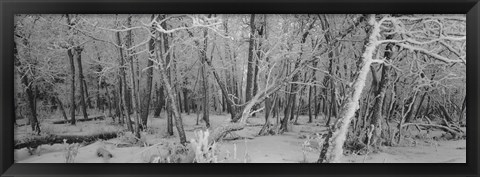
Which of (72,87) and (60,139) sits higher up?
(72,87)

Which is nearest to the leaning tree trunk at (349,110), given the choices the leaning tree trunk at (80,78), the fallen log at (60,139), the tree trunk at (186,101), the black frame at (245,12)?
the black frame at (245,12)

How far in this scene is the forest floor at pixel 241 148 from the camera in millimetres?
2900

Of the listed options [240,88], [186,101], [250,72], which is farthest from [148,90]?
[250,72]

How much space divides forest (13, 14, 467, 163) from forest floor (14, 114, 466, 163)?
0.03 ft

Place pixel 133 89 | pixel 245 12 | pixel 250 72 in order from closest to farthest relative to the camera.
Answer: pixel 245 12 < pixel 133 89 < pixel 250 72

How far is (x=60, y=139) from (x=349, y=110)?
2.72 meters

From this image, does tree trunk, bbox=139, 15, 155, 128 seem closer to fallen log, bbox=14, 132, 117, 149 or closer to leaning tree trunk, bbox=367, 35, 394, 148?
fallen log, bbox=14, 132, 117, 149

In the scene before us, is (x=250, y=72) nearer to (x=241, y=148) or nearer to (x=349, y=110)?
(x=241, y=148)

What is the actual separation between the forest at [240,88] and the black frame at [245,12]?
0.24ft

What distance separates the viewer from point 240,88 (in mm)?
3137

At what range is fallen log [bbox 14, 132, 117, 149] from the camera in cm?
286

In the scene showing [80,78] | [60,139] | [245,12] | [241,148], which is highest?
[245,12]

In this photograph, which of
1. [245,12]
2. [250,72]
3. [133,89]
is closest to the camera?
[245,12]

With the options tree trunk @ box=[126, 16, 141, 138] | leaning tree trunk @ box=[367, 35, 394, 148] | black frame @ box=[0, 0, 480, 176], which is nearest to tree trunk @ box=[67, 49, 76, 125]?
black frame @ box=[0, 0, 480, 176]
